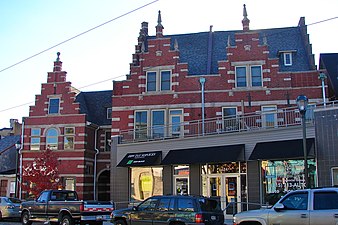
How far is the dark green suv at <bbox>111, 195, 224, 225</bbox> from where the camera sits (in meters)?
14.3

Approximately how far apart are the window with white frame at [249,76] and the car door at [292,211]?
18425mm

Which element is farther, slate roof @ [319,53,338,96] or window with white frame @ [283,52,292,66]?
slate roof @ [319,53,338,96]

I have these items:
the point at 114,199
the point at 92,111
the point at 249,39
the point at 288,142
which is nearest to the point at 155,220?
the point at 288,142

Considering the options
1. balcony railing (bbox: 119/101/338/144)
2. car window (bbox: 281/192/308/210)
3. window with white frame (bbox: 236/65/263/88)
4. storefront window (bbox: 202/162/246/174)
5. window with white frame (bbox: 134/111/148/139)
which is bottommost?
car window (bbox: 281/192/308/210)

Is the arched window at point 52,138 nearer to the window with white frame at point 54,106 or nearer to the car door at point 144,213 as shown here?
the window with white frame at point 54,106

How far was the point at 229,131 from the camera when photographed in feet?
78.6

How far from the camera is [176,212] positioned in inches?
580

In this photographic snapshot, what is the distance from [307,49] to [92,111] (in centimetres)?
2098

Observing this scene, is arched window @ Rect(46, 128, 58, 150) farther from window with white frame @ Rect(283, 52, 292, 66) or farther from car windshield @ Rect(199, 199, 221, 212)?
car windshield @ Rect(199, 199, 221, 212)

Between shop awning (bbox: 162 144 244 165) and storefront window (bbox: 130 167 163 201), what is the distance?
2.25 meters

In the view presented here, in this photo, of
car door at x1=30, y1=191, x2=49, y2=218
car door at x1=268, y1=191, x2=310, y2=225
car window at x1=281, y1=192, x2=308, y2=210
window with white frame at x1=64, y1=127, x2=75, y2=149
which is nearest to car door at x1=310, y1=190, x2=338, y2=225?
car door at x1=268, y1=191, x2=310, y2=225

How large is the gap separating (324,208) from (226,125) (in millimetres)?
14523

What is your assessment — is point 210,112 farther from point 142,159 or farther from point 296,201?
point 296,201

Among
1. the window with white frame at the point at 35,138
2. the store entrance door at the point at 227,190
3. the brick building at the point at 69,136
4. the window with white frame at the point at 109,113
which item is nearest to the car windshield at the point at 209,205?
the store entrance door at the point at 227,190
